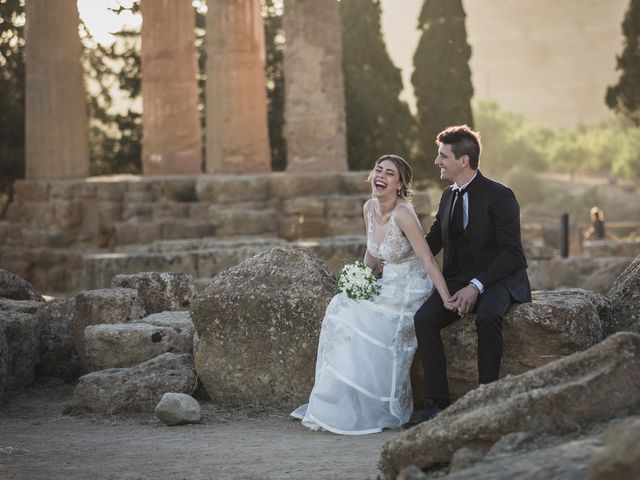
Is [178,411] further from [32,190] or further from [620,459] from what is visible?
[32,190]

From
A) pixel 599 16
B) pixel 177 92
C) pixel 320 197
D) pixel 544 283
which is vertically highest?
pixel 599 16

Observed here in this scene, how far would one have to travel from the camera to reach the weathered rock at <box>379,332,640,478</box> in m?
5.79

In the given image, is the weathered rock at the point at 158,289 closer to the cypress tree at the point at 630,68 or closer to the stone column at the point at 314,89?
the stone column at the point at 314,89

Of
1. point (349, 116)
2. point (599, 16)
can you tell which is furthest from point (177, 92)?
point (599, 16)

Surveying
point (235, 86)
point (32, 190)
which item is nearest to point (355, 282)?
point (235, 86)

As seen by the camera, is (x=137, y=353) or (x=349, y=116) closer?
(x=137, y=353)

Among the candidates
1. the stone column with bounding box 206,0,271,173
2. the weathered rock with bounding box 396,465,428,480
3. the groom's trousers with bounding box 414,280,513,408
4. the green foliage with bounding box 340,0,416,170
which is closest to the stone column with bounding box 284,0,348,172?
the stone column with bounding box 206,0,271,173

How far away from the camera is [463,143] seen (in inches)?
313

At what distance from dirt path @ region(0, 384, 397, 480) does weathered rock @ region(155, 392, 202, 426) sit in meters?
0.06

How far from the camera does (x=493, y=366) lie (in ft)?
24.9

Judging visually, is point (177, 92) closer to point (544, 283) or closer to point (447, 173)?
point (544, 283)

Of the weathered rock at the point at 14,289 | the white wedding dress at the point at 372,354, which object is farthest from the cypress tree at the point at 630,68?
the white wedding dress at the point at 372,354

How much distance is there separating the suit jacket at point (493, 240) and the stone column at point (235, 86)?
14.3m

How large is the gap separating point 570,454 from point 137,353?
4980 mm
